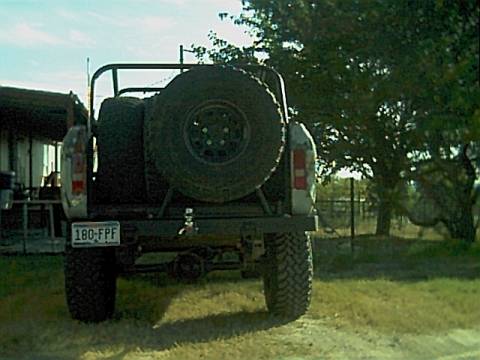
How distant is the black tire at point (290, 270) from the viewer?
29.4 ft

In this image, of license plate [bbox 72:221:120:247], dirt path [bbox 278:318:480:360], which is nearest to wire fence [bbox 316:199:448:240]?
dirt path [bbox 278:318:480:360]

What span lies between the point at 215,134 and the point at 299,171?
2.99 ft

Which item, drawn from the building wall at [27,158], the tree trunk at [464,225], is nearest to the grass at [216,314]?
the tree trunk at [464,225]

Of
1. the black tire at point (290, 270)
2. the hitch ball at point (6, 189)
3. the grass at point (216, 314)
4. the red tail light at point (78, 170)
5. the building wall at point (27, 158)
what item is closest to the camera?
the grass at point (216, 314)

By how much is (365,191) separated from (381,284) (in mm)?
9231

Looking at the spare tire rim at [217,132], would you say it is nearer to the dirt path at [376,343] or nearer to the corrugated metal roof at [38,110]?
the dirt path at [376,343]

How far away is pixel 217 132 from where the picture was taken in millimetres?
8281

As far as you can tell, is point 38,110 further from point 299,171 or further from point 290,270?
point 299,171

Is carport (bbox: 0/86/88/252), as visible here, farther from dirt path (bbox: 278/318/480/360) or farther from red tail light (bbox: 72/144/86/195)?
dirt path (bbox: 278/318/480/360)

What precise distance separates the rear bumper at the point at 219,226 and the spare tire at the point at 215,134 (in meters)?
0.23

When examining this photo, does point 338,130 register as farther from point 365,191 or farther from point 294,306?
point 294,306

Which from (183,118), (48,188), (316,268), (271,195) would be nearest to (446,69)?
(316,268)

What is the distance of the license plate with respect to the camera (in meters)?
8.30

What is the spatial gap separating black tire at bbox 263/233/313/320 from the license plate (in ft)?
5.12
